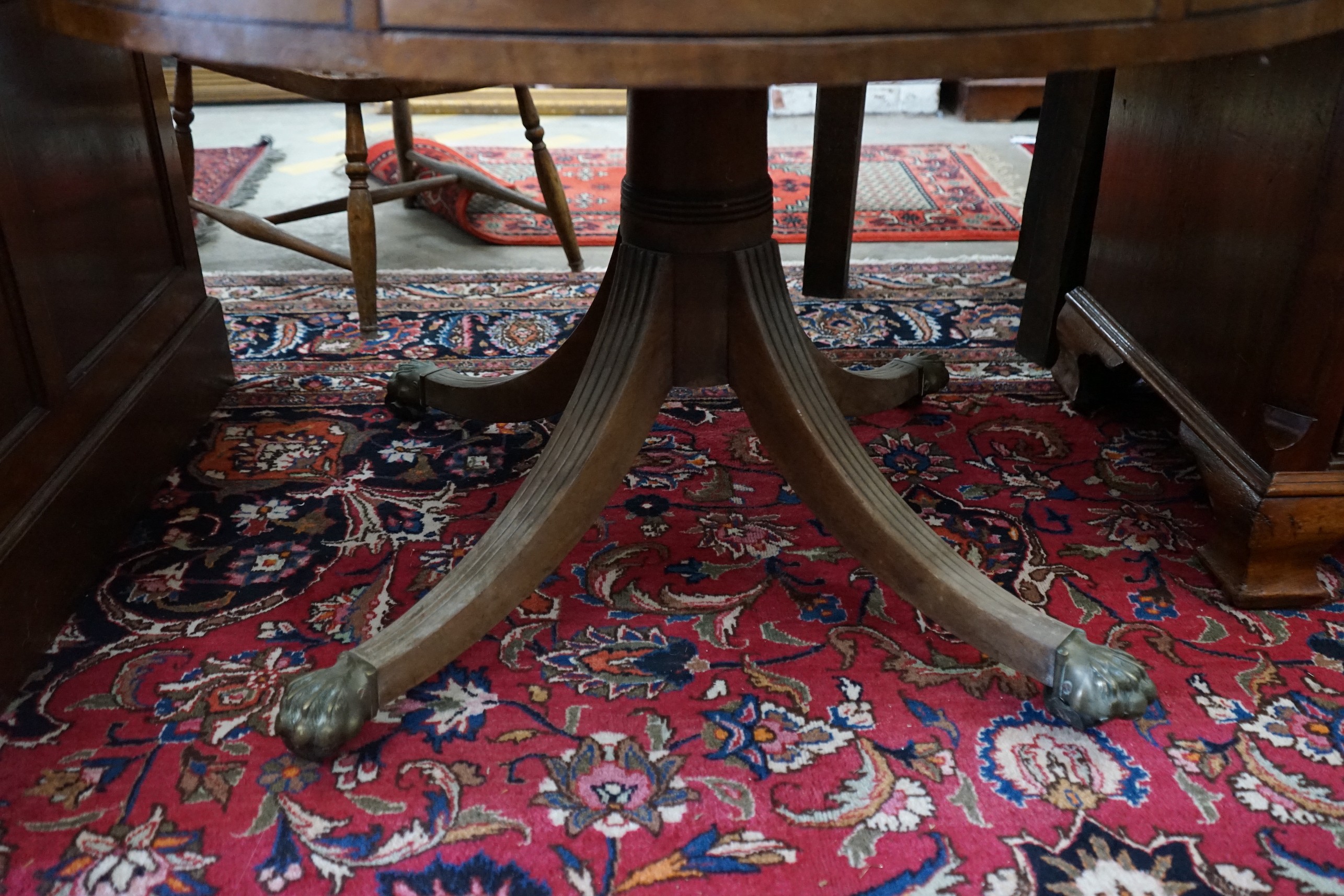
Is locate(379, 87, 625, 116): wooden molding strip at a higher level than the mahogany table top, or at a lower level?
lower

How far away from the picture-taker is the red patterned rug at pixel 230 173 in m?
2.83

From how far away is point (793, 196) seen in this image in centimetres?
289

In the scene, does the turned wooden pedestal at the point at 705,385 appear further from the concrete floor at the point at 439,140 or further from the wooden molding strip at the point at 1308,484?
the concrete floor at the point at 439,140

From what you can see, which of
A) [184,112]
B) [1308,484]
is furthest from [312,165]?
[1308,484]

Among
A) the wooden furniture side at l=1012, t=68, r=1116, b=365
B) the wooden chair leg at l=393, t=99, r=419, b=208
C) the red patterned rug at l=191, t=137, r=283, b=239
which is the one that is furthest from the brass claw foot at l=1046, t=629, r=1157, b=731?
the red patterned rug at l=191, t=137, r=283, b=239

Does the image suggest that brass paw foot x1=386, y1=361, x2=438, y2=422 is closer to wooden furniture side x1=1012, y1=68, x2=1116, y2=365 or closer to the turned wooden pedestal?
the turned wooden pedestal

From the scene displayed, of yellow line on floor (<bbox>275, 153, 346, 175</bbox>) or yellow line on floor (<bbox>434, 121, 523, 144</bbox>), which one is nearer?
yellow line on floor (<bbox>275, 153, 346, 175</bbox>)

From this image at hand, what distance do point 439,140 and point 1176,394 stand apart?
2.92 metres

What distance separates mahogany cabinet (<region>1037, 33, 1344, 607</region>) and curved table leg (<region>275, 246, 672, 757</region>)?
64cm

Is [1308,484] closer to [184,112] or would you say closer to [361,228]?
[361,228]

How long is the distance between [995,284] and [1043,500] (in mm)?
924

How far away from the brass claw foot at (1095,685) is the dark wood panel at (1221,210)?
0.32m

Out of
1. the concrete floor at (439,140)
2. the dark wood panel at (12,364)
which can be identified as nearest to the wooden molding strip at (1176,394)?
the concrete floor at (439,140)

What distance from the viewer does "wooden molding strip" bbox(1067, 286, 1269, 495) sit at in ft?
3.88
